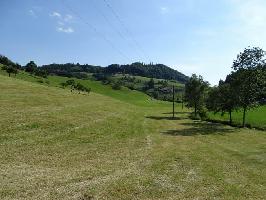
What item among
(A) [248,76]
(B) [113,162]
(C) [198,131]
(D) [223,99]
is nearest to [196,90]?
(D) [223,99]

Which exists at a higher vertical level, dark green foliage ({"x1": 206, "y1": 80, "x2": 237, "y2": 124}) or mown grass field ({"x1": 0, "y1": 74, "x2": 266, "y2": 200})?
dark green foliage ({"x1": 206, "y1": 80, "x2": 237, "y2": 124})

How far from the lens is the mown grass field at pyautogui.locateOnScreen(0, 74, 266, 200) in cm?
2823

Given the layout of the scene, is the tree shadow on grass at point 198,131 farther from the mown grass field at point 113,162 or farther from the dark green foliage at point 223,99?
the dark green foliage at point 223,99

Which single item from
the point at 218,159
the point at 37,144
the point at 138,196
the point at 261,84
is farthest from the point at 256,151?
the point at 261,84

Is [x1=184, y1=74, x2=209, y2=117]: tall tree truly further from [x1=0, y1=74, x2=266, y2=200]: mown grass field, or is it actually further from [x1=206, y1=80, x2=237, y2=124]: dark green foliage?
[x1=0, y1=74, x2=266, y2=200]: mown grass field

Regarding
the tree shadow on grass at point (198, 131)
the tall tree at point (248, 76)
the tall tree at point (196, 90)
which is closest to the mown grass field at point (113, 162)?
the tree shadow on grass at point (198, 131)

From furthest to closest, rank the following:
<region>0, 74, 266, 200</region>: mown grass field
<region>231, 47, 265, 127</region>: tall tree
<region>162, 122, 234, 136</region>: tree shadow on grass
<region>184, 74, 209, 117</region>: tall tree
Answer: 1. <region>184, 74, 209, 117</region>: tall tree
2. <region>231, 47, 265, 127</region>: tall tree
3. <region>162, 122, 234, 136</region>: tree shadow on grass
4. <region>0, 74, 266, 200</region>: mown grass field

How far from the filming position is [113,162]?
126 ft

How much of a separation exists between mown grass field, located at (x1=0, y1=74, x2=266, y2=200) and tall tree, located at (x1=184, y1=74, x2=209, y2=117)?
63.6 m

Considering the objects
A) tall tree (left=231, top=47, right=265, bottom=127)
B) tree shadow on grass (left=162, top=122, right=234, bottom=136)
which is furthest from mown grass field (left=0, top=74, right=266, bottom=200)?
tall tree (left=231, top=47, right=265, bottom=127)

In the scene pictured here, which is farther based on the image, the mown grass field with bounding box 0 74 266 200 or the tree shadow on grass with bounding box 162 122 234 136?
the tree shadow on grass with bounding box 162 122 234 136

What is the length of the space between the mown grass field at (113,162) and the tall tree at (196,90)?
63.6 meters

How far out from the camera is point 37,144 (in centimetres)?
4388

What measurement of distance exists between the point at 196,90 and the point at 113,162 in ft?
311
